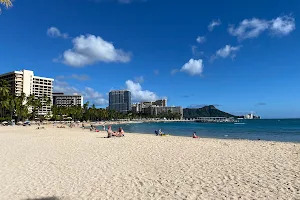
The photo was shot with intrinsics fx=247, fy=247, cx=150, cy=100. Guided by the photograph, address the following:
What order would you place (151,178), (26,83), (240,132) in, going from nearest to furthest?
(151,178) → (240,132) → (26,83)

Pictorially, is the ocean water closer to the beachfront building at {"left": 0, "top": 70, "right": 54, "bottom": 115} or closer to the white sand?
the white sand

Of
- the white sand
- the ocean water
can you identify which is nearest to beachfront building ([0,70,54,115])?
the ocean water

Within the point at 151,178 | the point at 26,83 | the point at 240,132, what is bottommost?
the point at 240,132

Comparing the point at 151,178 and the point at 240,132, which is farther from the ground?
the point at 151,178

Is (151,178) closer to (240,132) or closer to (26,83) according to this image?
(240,132)

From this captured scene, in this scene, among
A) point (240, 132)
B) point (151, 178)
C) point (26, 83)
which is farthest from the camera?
point (26, 83)

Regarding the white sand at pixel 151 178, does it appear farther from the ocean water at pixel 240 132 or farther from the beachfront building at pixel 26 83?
the beachfront building at pixel 26 83

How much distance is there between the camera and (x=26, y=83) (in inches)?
5241

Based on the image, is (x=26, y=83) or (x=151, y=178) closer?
(x=151, y=178)

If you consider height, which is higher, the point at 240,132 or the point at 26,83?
the point at 26,83

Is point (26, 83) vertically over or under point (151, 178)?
over

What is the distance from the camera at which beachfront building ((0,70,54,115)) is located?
131 m

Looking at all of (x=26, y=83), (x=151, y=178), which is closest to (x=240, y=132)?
(x=151, y=178)

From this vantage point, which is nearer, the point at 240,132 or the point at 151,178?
the point at 151,178
